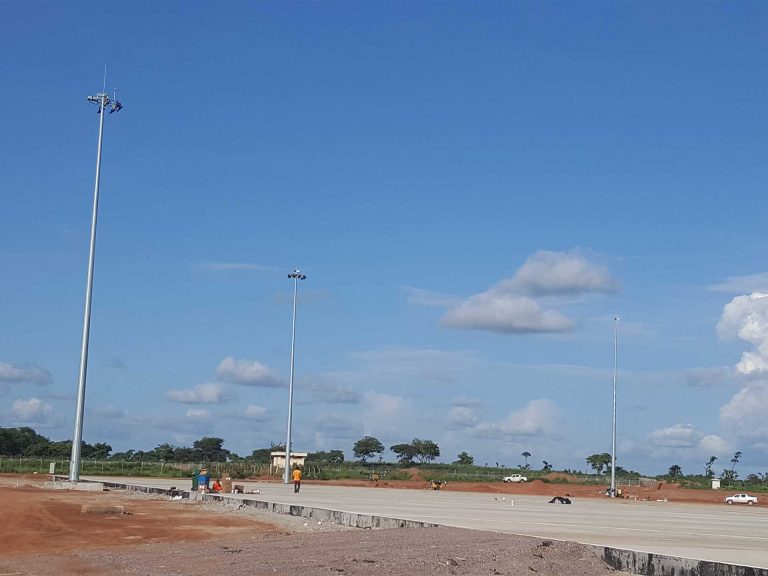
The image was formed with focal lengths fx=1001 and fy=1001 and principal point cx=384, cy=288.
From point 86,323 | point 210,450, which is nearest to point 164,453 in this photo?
point 210,450

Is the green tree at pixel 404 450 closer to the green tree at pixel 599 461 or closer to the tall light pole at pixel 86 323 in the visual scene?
the green tree at pixel 599 461

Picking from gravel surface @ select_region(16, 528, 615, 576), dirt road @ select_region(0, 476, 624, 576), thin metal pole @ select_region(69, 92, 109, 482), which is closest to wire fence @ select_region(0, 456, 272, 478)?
thin metal pole @ select_region(69, 92, 109, 482)

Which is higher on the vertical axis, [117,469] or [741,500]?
[741,500]

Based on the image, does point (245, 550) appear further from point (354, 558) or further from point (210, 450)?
point (210, 450)

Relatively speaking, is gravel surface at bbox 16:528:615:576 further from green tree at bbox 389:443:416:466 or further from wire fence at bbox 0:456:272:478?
green tree at bbox 389:443:416:466

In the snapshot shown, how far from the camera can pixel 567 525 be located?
30.2 metres

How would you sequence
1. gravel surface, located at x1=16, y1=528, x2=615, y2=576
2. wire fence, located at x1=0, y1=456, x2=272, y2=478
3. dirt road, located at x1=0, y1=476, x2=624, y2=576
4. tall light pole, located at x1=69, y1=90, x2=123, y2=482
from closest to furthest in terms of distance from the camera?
gravel surface, located at x1=16, y1=528, x2=615, y2=576 < dirt road, located at x1=0, y1=476, x2=624, y2=576 < tall light pole, located at x1=69, y1=90, x2=123, y2=482 < wire fence, located at x1=0, y1=456, x2=272, y2=478

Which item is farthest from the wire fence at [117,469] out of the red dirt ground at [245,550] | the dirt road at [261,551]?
the dirt road at [261,551]

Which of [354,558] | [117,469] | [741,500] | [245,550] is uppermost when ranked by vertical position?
[354,558]

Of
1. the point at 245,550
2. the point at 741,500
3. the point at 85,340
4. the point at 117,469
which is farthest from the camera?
the point at 117,469

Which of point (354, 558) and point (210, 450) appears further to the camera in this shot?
point (210, 450)

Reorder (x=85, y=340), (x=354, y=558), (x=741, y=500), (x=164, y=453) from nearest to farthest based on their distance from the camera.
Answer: (x=354, y=558)
(x=85, y=340)
(x=741, y=500)
(x=164, y=453)

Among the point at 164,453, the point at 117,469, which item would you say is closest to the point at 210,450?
the point at 164,453

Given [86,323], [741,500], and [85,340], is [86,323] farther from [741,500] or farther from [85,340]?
[741,500]
